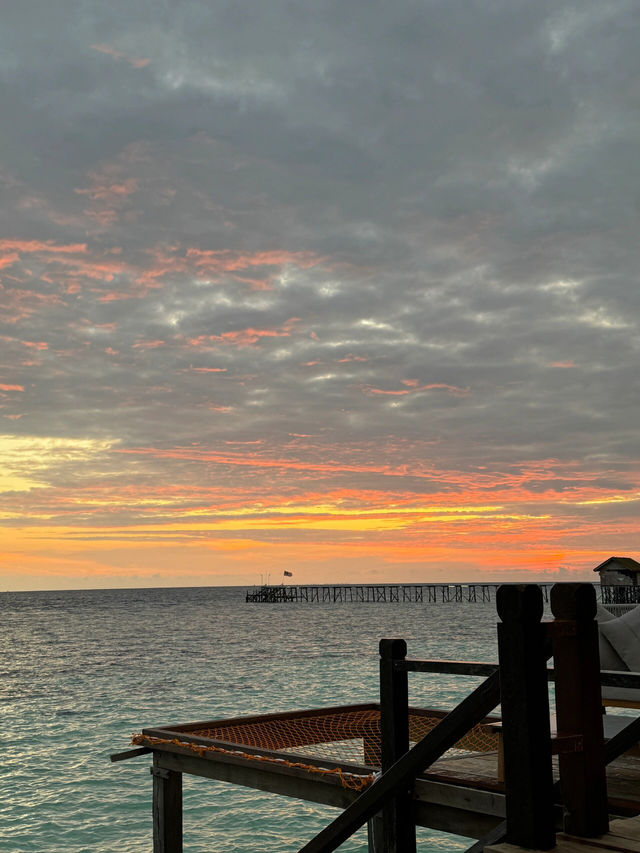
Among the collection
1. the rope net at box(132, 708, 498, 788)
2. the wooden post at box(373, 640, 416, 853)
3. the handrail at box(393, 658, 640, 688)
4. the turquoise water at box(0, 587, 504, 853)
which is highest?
the handrail at box(393, 658, 640, 688)

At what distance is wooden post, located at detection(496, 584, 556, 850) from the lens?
3.20 m

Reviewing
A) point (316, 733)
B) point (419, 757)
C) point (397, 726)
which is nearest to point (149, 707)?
point (316, 733)

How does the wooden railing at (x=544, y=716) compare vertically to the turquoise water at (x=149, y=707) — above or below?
above

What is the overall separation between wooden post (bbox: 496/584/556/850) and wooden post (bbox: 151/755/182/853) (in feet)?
20.7

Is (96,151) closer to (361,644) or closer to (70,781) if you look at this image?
(70,781)

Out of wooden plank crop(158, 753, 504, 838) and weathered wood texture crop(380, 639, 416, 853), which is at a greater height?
weathered wood texture crop(380, 639, 416, 853)

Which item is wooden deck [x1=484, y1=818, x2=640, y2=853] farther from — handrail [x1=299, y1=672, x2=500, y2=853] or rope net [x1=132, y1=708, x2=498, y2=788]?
rope net [x1=132, y1=708, x2=498, y2=788]

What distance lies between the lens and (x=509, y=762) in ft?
10.8

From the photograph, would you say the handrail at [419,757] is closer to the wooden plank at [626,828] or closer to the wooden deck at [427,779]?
the wooden plank at [626,828]

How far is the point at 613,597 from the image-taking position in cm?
6769

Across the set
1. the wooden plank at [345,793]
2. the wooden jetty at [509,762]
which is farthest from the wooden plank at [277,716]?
the wooden jetty at [509,762]

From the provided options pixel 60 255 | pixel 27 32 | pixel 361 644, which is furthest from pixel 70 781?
pixel 361 644

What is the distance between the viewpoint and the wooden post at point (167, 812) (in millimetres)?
8609

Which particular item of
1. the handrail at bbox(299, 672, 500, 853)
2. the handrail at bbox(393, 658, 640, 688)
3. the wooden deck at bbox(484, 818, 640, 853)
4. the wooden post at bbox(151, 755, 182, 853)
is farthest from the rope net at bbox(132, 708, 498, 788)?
the wooden deck at bbox(484, 818, 640, 853)
